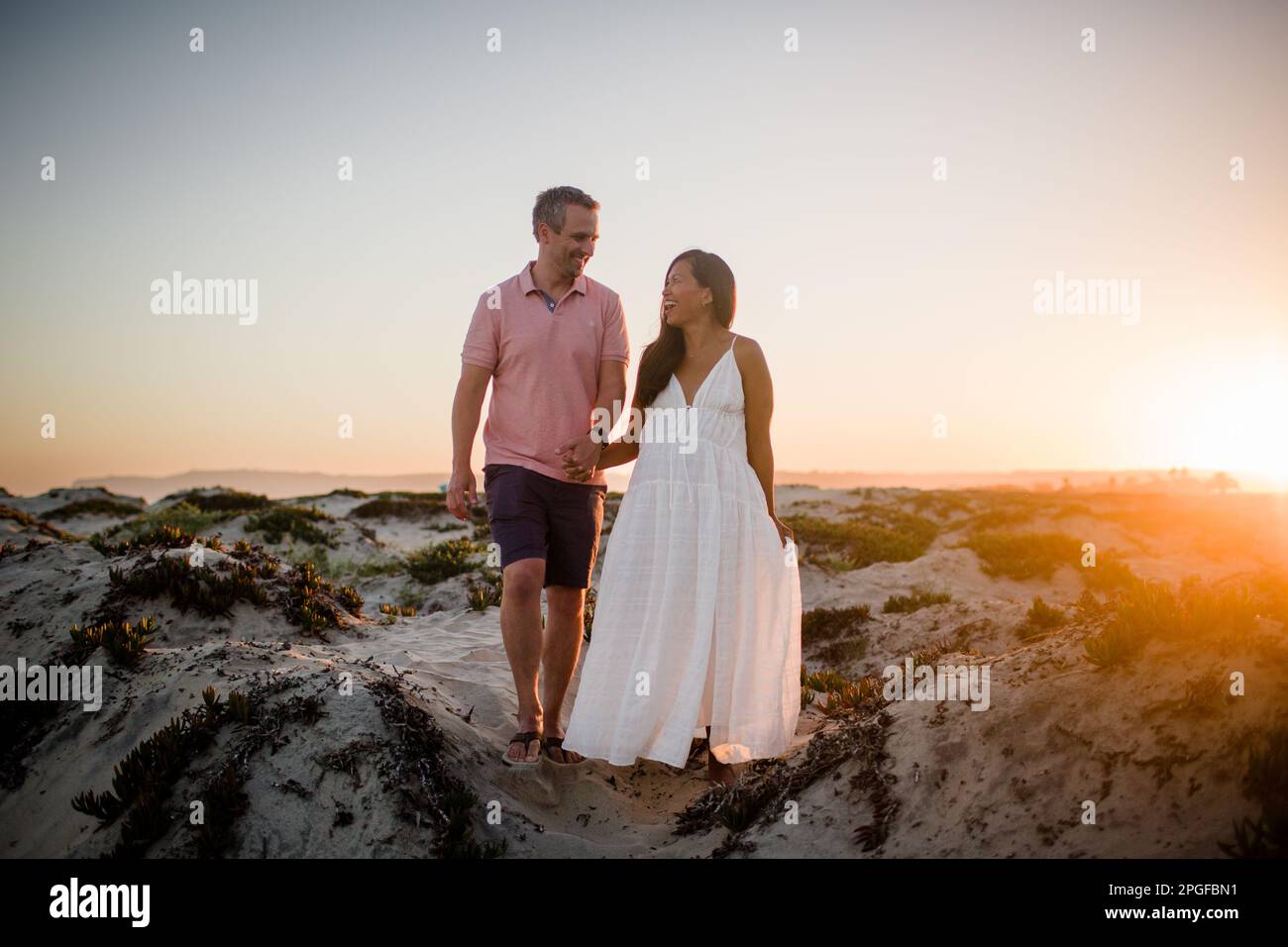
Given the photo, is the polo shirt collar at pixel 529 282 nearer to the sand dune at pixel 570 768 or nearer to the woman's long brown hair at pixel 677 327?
the woman's long brown hair at pixel 677 327

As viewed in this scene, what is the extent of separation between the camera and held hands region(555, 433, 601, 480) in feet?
16.7

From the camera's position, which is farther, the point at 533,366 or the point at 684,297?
the point at 533,366

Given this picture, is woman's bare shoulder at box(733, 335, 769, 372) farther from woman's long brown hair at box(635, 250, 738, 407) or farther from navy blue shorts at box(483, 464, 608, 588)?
navy blue shorts at box(483, 464, 608, 588)

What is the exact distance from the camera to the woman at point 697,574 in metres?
4.79

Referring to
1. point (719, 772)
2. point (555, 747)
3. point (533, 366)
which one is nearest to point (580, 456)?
point (533, 366)

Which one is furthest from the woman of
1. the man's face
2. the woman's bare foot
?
the man's face

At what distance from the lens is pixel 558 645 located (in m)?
5.49

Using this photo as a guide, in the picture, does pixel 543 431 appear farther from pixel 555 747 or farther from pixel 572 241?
pixel 555 747

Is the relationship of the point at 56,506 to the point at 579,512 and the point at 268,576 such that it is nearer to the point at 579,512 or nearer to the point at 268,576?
the point at 268,576

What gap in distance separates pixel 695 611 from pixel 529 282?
2421 mm

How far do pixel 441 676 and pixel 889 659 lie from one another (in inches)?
187

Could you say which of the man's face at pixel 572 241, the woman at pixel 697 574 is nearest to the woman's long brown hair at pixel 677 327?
the woman at pixel 697 574
